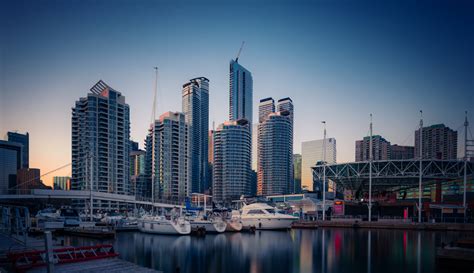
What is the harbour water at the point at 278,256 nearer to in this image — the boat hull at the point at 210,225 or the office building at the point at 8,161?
the boat hull at the point at 210,225

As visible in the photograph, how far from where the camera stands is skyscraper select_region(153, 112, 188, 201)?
A: 15462 centimetres

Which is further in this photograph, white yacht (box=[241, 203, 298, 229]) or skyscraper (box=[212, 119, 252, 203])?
skyscraper (box=[212, 119, 252, 203])

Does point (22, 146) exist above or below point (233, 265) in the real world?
above

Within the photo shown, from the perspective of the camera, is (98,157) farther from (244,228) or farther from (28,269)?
(28,269)

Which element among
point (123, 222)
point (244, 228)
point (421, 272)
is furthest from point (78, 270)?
point (123, 222)

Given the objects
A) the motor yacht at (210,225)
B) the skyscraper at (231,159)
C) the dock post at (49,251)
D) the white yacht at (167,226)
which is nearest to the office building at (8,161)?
the white yacht at (167,226)

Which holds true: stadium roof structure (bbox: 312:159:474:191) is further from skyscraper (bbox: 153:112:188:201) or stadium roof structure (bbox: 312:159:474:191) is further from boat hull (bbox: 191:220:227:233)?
skyscraper (bbox: 153:112:188:201)

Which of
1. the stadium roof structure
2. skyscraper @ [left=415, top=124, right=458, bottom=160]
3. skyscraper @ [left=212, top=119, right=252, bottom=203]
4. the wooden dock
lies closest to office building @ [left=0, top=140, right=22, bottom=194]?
the wooden dock

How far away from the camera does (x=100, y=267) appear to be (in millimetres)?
16922

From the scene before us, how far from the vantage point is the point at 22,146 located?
89375 mm

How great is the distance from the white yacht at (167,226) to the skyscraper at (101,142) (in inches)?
2796

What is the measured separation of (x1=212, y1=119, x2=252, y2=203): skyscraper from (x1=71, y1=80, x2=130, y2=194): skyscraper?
2175 inches

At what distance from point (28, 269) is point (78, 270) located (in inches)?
115

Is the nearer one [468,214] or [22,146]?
[468,214]
